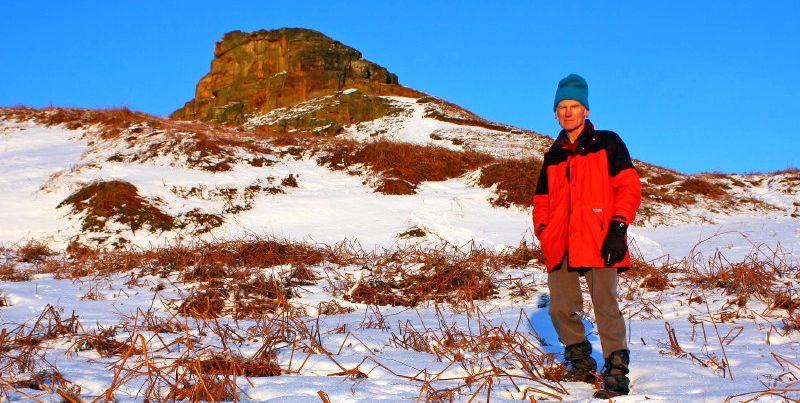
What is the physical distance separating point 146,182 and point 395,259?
7.96 m

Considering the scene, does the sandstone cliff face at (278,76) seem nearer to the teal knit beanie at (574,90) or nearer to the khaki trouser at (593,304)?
the teal knit beanie at (574,90)

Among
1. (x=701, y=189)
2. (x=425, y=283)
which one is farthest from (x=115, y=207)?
(x=701, y=189)

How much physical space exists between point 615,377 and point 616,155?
111cm

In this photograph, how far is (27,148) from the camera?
15.3m

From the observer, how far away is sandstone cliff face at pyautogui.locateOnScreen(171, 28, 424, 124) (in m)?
39.5

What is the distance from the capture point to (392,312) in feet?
16.0

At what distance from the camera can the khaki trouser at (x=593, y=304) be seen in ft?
8.91

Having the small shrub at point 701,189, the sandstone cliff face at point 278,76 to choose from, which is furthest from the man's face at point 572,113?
the sandstone cliff face at point 278,76

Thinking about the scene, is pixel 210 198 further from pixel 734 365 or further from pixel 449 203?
pixel 734 365

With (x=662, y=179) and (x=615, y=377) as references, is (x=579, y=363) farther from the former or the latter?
(x=662, y=179)

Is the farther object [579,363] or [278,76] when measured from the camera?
[278,76]

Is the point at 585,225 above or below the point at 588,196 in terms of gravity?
below

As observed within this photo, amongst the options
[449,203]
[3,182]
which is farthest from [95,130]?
[449,203]

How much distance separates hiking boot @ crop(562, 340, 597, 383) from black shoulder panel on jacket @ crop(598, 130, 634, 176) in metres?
0.93
